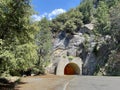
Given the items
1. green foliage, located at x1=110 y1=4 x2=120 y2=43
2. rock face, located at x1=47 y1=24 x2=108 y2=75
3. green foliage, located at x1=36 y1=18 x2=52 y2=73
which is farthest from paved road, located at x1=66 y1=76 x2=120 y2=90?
rock face, located at x1=47 y1=24 x2=108 y2=75

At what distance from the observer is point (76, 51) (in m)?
55.1

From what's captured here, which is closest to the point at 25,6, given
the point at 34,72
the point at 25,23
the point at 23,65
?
the point at 25,23

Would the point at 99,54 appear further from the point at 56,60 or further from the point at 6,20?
the point at 6,20

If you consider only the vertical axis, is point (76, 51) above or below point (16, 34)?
above

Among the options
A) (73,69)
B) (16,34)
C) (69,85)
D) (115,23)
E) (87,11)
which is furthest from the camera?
(87,11)

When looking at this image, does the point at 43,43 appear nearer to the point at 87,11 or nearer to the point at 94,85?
the point at 87,11

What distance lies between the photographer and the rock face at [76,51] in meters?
49.0

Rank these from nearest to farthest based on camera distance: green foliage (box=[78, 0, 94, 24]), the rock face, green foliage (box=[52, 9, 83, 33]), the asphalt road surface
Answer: the asphalt road surface, the rock face, green foliage (box=[52, 9, 83, 33]), green foliage (box=[78, 0, 94, 24])

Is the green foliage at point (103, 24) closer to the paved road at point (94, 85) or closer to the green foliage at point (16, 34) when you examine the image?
the paved road at point (94, 85)

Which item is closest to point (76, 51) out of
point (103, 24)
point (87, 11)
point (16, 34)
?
point (103, 24)

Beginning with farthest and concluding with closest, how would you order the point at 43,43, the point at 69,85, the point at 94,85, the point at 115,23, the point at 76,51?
the point at 76,51
the point at 43,43
the point at 115,23
the point at 69,85
the point at 94,85

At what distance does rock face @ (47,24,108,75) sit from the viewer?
49031 millimetres

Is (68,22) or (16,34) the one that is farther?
(68,22)

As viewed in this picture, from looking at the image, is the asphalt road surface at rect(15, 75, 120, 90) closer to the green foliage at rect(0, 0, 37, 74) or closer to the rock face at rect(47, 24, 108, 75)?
the green foliage at rect(0, 0, 37, 74)
